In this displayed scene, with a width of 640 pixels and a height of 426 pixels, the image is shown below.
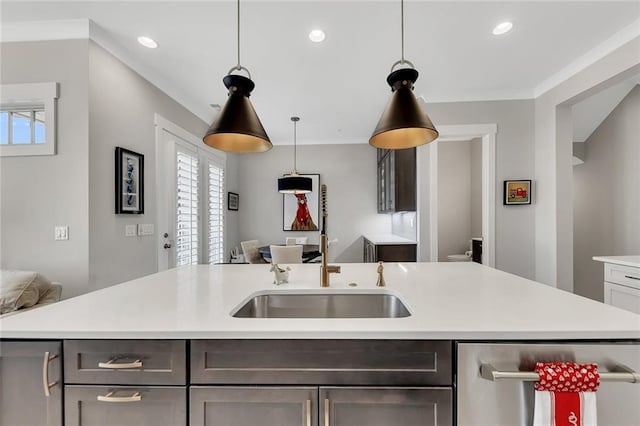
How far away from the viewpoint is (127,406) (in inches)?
36.0

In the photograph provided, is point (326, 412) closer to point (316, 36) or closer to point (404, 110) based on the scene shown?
point (404, 110)

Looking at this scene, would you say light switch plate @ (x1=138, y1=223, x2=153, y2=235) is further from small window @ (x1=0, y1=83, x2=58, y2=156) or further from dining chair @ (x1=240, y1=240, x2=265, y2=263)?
dining chair @ (x1=240, y1=240, x2=265, y2=263)

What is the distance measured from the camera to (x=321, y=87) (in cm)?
331

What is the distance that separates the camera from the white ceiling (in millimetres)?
2061

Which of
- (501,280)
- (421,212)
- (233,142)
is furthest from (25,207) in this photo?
(421,212)

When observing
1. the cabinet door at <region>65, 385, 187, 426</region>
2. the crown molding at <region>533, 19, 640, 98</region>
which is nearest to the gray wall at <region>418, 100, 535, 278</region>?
the crown molding at <region>533, 19, 640, 98</region>

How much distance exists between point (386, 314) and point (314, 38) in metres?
2.23

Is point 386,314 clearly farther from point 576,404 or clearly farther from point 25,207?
point 25,207

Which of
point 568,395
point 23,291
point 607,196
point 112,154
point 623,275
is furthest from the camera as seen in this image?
point 607,196

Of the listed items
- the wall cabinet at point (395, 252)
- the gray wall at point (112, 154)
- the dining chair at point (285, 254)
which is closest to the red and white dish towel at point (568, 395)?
the dining chair at point (285, 254)

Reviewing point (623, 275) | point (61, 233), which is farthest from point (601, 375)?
point (61, 233)

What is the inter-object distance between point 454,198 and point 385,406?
5321 mm

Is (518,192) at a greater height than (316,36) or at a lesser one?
lesser

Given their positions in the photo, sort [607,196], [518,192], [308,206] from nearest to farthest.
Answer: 1. [518,192]
2. [607,196]
3. [308,206]
